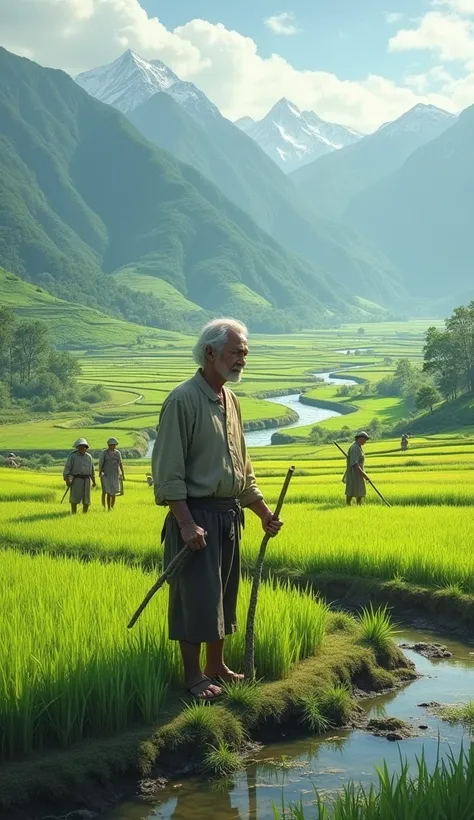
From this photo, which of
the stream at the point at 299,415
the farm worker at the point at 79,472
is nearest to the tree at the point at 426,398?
the stream at the point at 299,415

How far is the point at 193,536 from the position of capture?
7.41 meters

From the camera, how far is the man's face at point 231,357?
7699 millimetres

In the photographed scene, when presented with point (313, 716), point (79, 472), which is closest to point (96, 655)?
point (313, 716)

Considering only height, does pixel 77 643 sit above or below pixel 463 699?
above

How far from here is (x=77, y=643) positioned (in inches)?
309

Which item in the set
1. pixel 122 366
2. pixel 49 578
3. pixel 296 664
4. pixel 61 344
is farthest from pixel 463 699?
pixel 61 344

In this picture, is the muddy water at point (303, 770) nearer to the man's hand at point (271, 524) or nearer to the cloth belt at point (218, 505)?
the man's hand at point (271, 524)

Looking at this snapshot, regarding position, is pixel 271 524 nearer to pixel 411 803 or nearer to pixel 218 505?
pixel 218 505

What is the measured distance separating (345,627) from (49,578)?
140 inches

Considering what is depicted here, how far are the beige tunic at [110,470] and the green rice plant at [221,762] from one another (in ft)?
50.4

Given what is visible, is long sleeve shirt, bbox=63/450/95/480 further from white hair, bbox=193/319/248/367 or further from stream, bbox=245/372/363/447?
stream, bbox=245/372/363/447

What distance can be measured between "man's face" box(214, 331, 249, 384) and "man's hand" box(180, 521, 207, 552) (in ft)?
3.96

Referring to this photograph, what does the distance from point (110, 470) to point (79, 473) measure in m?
1.51

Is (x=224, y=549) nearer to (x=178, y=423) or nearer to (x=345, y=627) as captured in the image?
(x=178, y=423)
